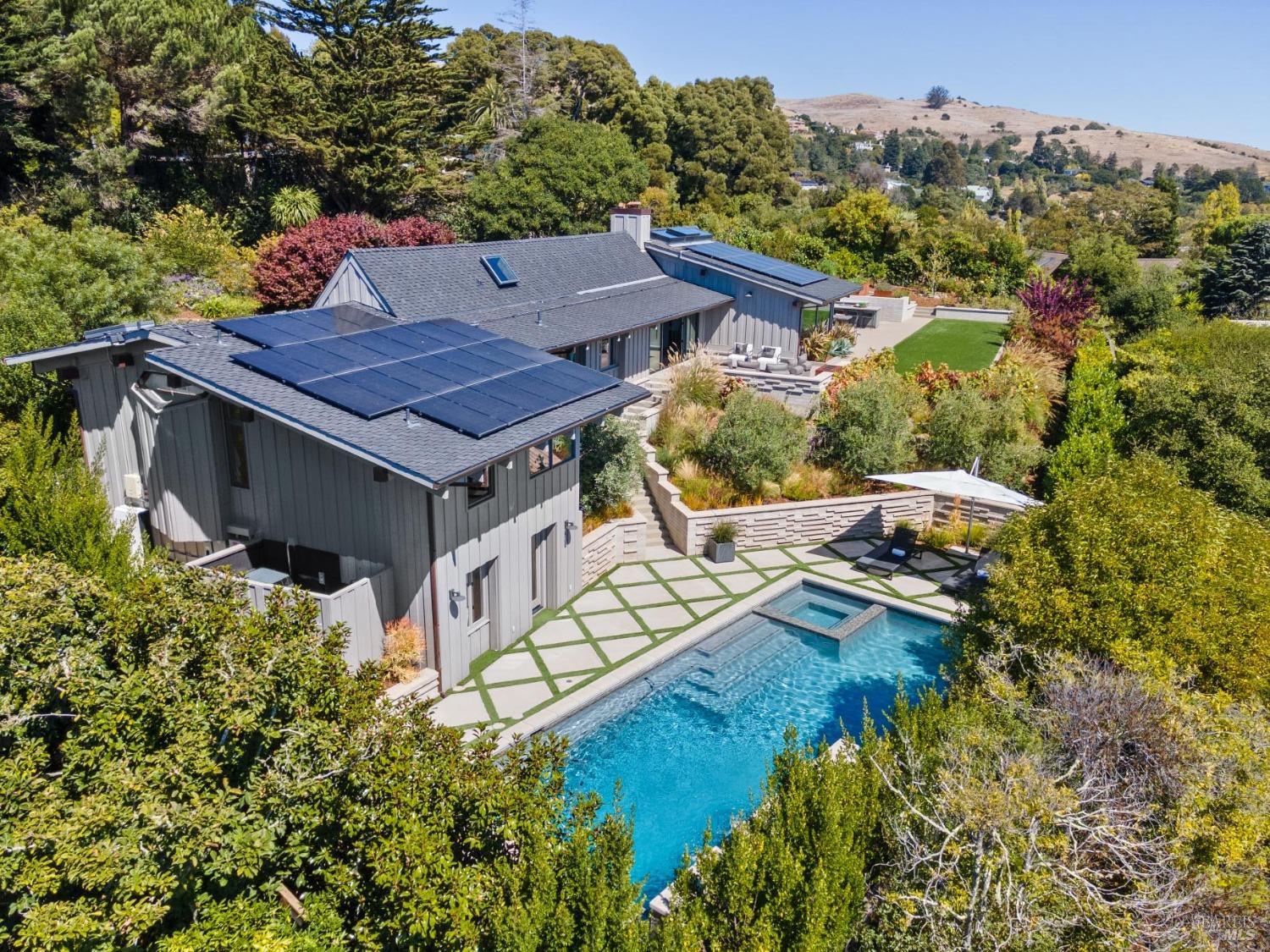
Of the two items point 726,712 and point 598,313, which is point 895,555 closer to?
point 726,712

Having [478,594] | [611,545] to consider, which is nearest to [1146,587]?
[478,594]

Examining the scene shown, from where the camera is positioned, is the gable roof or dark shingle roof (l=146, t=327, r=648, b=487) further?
the gable roof

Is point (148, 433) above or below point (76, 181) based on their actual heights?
below

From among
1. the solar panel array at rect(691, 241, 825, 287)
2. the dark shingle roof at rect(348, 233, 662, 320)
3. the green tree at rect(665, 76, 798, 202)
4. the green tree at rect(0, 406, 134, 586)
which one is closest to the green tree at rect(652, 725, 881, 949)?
the green tree at rect(0, 406, 134, 586)

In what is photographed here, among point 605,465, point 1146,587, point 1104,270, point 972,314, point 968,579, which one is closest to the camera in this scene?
point 1146,587

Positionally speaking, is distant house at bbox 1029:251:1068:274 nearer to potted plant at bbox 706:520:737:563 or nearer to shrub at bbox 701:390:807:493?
shrub at bbox 701:390:807:493

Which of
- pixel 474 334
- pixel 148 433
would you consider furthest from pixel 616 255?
pixel 148 433

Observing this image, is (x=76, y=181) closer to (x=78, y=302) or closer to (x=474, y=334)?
(x=78, y=302)
